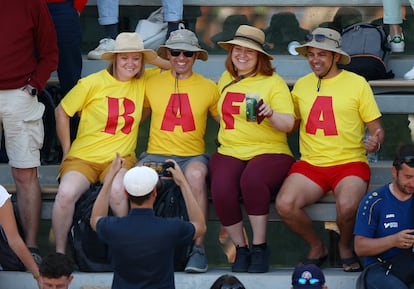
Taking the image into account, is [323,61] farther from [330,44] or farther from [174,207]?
[174,207]

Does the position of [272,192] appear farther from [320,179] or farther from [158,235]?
[158,235]

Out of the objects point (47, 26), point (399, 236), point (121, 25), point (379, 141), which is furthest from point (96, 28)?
point (399, 236)

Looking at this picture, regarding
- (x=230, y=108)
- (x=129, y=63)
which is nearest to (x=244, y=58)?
(x=230, y=108)

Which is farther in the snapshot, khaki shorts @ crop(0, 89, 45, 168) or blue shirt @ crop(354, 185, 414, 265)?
khaki shorts @ crop(0, 89, 45, 168)

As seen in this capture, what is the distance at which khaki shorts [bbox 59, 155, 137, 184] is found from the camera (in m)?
7.05

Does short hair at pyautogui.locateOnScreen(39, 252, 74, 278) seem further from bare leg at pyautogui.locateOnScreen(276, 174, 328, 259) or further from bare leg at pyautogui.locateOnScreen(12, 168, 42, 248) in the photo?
bare leg at pyautogui.locateOnScreen(276, 174, 328, 259)

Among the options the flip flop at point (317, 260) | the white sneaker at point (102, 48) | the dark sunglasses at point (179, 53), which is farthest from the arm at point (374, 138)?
the white sneaker at point (102, 48)

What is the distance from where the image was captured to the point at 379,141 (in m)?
6.79

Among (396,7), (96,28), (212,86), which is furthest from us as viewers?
(96,28)

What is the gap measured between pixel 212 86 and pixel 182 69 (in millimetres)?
213

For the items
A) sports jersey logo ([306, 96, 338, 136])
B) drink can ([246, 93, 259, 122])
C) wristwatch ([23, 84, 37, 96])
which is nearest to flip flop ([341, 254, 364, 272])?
sports jersey logo ([306, 96, 338, 136])

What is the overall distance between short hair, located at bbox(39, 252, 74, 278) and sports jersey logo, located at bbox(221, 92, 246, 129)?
167 cm

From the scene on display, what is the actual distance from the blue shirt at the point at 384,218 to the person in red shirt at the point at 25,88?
1927 millimetres

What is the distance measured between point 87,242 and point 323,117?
1.56 metres
